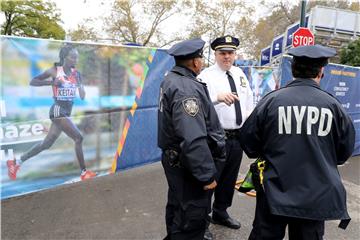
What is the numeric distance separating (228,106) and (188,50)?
929 mm

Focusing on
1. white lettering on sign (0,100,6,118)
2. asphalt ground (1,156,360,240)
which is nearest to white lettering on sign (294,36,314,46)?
asphalt ground (1,156,360,240)

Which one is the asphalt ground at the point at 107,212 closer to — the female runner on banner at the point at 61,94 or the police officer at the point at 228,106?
the police officer at the point at 228,106

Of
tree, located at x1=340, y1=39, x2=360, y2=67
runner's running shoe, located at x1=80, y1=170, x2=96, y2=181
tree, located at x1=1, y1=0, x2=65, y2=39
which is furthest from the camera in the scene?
tree, located at x1=1, y1=0, x2=65, y2=39

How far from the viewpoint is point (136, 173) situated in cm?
470

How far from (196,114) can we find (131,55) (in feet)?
8.20

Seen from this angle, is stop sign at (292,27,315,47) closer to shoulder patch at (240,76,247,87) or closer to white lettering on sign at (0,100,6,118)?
shoulder patch at (240,76,247,87)

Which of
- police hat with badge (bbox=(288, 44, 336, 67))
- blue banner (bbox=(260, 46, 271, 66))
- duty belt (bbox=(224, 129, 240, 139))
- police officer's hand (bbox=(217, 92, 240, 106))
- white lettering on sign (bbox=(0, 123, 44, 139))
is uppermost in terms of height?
blue banner (bbox=(260, 46, 271, 66))

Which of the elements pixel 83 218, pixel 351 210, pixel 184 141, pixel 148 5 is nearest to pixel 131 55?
pixel 83 218

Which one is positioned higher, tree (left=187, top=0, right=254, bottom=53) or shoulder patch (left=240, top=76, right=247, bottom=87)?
tree (left=187, top=0, right=254, bottom=53)

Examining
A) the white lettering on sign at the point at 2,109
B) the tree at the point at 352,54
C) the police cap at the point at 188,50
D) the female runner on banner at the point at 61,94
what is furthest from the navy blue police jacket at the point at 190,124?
the tree at the point at 352,54

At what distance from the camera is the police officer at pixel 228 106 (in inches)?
119

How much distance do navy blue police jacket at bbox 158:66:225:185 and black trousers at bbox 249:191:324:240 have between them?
43 cm

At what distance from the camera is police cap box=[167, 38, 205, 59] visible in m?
2.27

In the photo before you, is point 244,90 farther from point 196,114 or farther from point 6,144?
point 6,144
